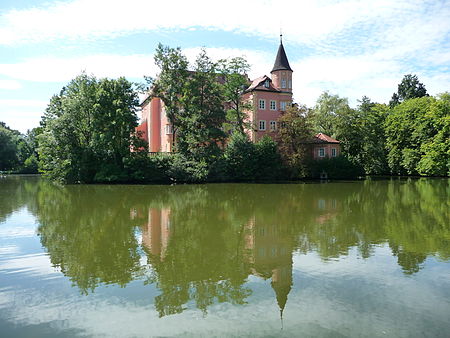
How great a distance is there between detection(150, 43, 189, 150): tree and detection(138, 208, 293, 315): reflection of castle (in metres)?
27.8

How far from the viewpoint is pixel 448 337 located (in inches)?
216

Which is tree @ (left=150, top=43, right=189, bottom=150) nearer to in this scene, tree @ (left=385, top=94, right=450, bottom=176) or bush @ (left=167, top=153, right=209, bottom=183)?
bush @ (left=167, top=153, right=209, bottom=183)

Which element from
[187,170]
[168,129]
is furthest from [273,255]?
[168,129]

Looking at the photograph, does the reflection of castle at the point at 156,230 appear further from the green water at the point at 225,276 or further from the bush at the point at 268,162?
the bush at the point at 268,162

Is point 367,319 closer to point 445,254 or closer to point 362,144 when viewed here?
point 445,254

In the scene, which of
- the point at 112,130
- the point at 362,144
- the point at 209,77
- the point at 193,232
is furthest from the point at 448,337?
the point at 362,144

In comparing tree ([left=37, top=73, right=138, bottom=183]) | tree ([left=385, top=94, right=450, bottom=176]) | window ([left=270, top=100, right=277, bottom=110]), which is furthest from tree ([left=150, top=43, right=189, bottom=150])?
tree ([left=385, top=94, right=450, bottom=176])

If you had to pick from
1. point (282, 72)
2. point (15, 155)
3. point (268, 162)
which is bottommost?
point (268, 162)

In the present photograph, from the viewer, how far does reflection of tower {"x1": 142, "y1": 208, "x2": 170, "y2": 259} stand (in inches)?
429

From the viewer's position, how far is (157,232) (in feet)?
43.7

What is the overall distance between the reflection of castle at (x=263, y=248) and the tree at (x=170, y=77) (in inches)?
1095

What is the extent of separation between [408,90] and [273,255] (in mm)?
68183

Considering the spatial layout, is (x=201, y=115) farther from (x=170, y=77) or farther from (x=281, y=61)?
(x=281, y=61)

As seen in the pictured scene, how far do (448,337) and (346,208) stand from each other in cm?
1466
